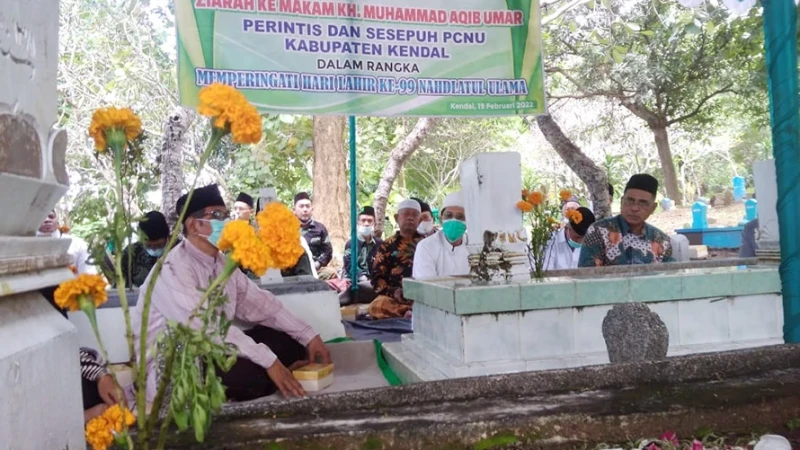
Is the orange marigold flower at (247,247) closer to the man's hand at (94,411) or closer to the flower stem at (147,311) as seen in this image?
the flower stem at (147,311)

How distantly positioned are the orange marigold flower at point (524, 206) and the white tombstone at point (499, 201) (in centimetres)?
4

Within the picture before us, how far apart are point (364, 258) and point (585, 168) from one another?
126 inches

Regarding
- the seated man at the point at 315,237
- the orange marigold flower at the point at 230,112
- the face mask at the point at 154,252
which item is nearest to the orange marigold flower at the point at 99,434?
the orange marigold flower at the point at 230,112

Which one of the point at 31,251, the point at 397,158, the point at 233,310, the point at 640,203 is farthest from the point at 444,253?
the point at 31,251

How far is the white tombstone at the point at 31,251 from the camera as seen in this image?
1.26 meters

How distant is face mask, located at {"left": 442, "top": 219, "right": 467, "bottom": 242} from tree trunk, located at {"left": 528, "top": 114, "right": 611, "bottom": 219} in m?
1.94

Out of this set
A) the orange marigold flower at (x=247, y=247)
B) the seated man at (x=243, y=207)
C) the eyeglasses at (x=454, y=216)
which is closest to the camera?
the orange marigold flower at (x=247, y=247)

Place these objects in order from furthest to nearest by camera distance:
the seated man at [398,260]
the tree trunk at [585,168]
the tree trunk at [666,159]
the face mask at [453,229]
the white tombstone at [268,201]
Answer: the tree trunk at [666,159] < the tree trunk at [585,168] < the seated man at [398,260] < the face mask at [453,229] < the white tombstone at [268,201]

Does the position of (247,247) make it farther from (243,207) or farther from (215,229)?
(243,207)

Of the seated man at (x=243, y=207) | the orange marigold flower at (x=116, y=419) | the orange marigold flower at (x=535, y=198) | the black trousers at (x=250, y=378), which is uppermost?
the seated man at (x=243, y=207)

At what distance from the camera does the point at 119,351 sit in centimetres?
478

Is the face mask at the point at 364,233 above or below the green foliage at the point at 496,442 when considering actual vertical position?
above

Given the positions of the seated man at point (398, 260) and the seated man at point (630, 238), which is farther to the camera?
the seated man at point (398, 260)

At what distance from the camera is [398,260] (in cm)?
687
